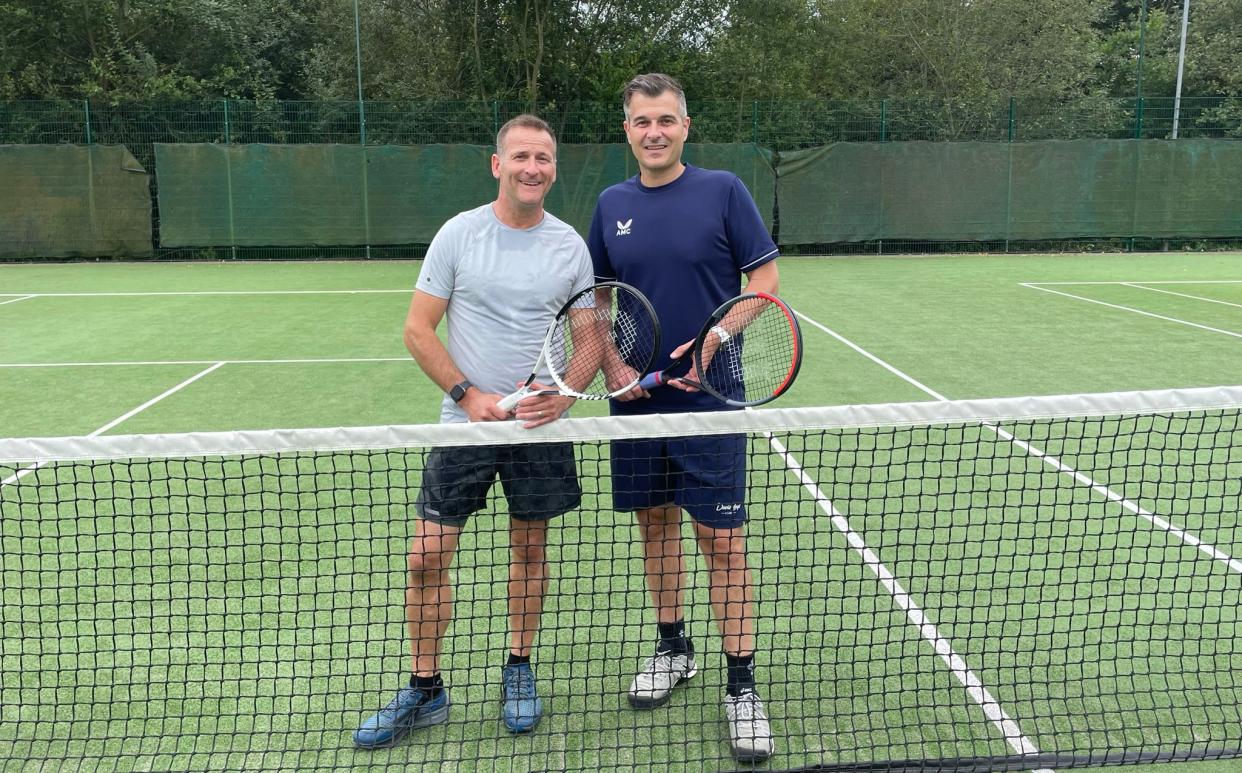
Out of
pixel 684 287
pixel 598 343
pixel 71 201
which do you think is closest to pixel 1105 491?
pixel 684 287

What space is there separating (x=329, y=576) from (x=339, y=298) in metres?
9.51

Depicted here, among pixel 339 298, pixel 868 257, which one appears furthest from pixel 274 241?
pixel 868 257

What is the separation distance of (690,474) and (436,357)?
0.86 metres

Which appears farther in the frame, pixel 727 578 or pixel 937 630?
pixel 937 630

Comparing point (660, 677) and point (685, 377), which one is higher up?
point (685, 377)

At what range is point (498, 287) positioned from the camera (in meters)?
3.19

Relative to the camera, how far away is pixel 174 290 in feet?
46.7

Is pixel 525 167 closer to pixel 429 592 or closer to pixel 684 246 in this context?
pixel 684 246

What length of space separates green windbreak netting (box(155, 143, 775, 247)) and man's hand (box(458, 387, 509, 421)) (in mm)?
14866

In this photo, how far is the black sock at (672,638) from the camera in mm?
3533

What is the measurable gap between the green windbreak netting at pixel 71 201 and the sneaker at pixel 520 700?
55.2ft

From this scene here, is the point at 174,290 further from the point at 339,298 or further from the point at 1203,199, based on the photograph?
the point at 1203,199

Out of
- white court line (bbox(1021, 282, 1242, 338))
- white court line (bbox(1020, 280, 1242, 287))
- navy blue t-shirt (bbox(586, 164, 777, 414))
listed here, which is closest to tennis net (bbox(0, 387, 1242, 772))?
navy blue t-shirt (bbox(586, 164, 777, 414))

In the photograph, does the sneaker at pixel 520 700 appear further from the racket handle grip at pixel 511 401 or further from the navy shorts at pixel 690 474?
the racket handle grip at pixel 511 401
